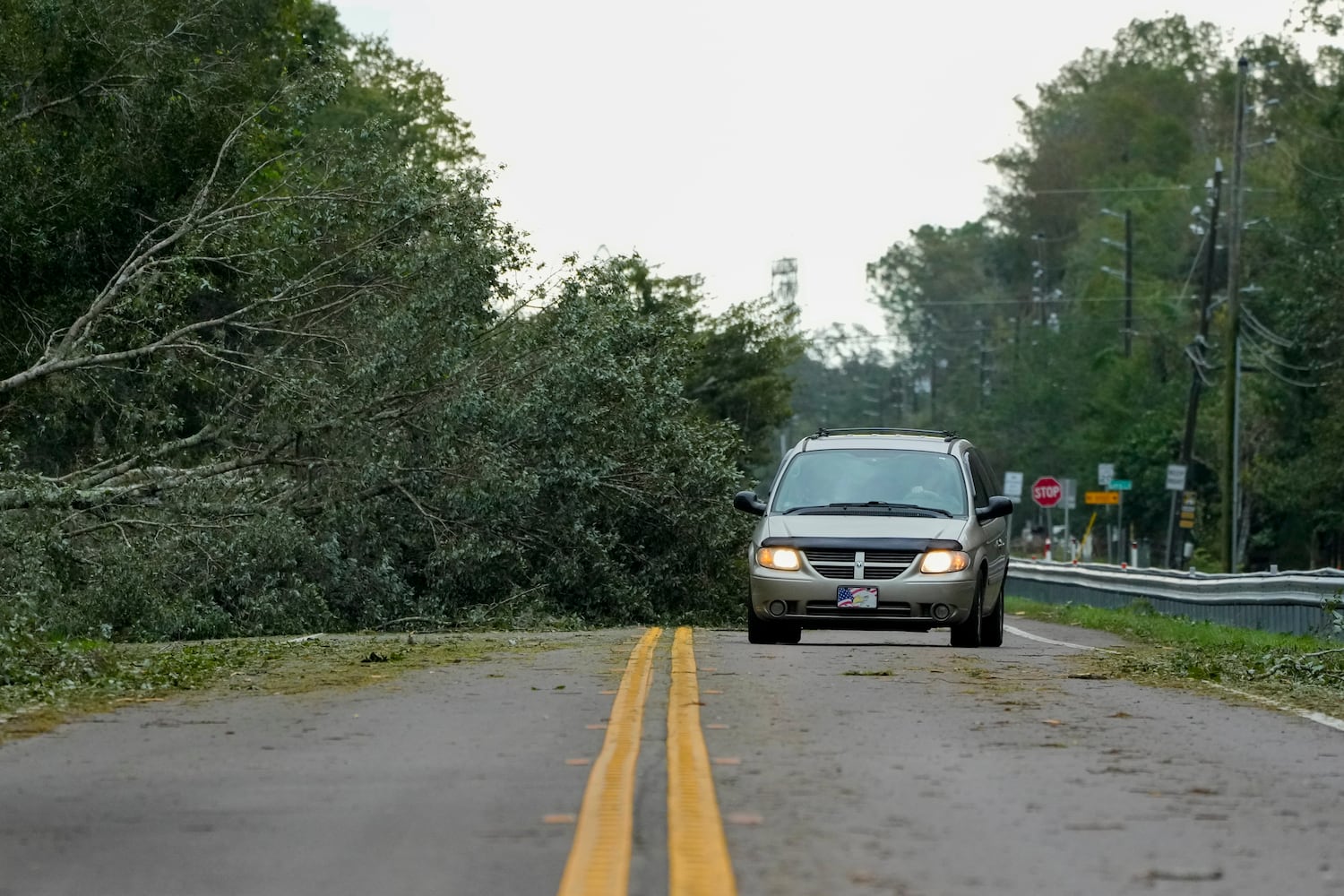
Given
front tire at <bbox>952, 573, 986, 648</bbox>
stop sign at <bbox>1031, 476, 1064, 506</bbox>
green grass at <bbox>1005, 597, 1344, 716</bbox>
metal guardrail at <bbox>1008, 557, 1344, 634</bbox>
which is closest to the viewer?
green grass at <bbox>1005, 597, 1344, 716</bbox>

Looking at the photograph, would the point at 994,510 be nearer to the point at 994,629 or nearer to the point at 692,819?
the point at 994,629

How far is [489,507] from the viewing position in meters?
26.1

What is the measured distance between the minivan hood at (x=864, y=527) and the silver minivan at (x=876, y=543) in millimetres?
14

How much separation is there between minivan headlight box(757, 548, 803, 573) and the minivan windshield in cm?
72

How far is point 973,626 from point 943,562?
2.67 ft

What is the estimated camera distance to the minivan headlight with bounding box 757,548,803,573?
1717 centimetres

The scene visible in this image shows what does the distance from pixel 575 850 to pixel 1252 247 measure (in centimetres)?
6644

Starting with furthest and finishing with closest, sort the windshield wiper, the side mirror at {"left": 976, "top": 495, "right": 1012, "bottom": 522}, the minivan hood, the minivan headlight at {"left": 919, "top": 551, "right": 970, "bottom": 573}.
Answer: the side mirror at {"left": 976, "top": 495, "right": 1012, "bottom": 522} < the windshield wiper < the minivan hood < the minivan headlight at {"left": 919, "top": 551, "right": 970, "bottom": 573}

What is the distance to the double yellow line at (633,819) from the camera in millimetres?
6039

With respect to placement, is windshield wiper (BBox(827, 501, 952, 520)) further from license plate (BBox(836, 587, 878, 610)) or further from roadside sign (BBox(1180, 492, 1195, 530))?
roadside sign (BBox(1180, 492, 1195, 530))

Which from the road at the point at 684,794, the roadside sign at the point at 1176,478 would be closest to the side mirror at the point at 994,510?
the road at the point at 684,794

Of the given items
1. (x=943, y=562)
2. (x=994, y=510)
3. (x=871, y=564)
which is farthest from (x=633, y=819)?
(x=994, y=510)

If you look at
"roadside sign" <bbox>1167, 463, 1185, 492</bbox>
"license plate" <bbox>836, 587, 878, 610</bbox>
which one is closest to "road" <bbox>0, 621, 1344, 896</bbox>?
"license plate" <bbox>836, 587, 878, 610</bbox>

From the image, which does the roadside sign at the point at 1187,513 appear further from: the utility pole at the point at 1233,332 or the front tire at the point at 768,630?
the front tire at the point at 768,630
